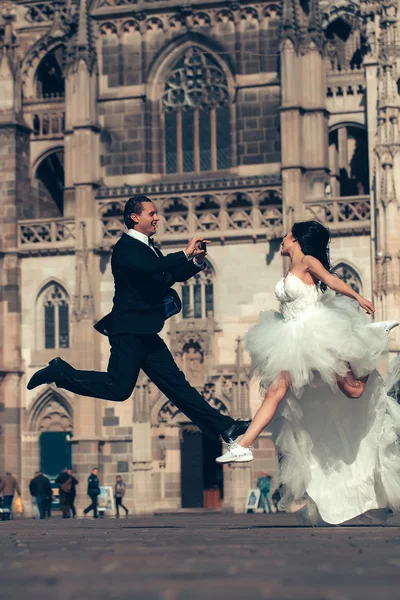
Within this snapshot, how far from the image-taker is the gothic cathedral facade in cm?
4538

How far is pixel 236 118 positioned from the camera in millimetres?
48688

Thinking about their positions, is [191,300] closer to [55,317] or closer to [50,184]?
[55,317]


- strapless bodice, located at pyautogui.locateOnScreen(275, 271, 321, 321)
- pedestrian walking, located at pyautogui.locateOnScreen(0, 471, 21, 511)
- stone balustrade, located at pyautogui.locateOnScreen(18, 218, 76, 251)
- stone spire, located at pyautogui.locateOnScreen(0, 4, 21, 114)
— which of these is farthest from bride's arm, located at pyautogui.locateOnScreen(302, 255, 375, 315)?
stone spire, located at pyautogui.locateOnScreen(0, 4, 21, 114)

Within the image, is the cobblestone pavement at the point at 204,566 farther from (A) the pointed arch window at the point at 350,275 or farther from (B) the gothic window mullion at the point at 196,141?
(B) the gothic window mullion at the point at 196,141

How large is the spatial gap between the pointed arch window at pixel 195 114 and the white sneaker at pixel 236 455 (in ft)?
121

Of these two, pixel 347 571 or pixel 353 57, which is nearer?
pixel 347 571

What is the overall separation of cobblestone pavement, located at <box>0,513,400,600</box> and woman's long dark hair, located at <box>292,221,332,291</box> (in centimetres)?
259

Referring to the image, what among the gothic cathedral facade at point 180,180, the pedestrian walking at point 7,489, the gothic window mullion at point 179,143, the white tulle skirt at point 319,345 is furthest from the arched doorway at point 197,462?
the white tulle skirt at point 319,345

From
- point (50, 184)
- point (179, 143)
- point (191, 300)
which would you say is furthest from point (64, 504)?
point (50, 184)

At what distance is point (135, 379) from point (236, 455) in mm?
903

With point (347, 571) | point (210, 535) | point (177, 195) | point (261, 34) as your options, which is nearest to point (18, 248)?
point (177, 195)

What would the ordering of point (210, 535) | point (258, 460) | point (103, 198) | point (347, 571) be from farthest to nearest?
point (103, 198), point (258, 460), point (210, 535), point (347, 571)

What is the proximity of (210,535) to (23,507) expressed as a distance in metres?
36.8

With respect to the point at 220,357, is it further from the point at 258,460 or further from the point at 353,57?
the point at 353,57
